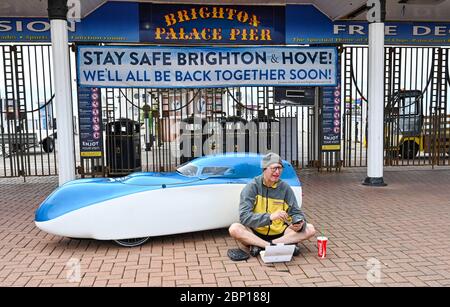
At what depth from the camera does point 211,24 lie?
389 inches

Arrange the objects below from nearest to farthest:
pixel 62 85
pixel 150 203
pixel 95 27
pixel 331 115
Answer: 1. pixel 150 203
2. pixel 62 85
3. pixel 95 27
4. pixel 331 115

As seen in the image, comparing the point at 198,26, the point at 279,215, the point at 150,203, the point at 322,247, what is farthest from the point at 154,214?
the point at 198,26

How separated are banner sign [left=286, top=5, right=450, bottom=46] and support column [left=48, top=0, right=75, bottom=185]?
505 centimetres

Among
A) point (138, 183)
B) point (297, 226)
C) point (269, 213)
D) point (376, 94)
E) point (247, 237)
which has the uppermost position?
point (376, 94)

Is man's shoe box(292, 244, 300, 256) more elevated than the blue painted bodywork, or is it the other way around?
the blue painted bodywork

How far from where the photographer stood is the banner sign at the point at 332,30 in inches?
398

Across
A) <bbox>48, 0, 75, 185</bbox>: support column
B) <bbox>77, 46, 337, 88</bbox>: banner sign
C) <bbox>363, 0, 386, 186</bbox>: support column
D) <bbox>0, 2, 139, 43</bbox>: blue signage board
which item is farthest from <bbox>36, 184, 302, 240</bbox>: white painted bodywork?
<bbox>0, 2, 139, 43</bbox>: blue signage board

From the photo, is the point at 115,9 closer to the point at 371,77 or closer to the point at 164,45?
the point at 164,45

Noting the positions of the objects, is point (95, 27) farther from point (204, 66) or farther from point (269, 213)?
point (269, 213)

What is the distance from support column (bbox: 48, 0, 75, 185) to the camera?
282 inches

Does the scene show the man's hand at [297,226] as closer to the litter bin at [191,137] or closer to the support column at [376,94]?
the support column at [376,94]

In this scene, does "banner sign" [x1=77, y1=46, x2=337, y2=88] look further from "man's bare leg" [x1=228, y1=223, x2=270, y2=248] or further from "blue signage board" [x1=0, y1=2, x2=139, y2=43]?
"man's bare leg" [x1=228, y1=223, x2=270, y2=248]

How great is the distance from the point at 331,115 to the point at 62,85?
6231mm

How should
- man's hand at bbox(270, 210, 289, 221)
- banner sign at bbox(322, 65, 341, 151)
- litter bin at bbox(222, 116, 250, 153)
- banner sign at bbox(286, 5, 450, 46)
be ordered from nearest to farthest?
1. man's hand at bbox(270, 210, 289, 221)
2. banner sign at bbox(286, 5, 450, 46)
3. banner sign at bbox(322, 65, 341, 151)
4. litter bin at bbox(222, 116, 250, 153)
